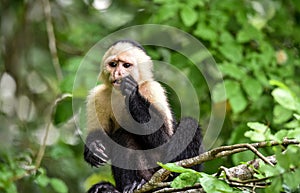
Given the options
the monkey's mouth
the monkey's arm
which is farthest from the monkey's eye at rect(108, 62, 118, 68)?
the monkey's arm

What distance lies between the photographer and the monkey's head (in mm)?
3858

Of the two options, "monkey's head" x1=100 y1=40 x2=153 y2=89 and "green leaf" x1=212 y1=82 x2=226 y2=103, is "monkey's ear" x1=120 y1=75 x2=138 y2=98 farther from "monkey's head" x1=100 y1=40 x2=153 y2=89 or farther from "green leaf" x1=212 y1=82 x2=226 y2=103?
"green leaf" x1=212 y1=82 x2=226 y2=103

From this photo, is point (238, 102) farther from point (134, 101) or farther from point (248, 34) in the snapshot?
point (134, 101)

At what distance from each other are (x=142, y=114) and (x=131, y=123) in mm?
163

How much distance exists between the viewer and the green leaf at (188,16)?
4.37 meters

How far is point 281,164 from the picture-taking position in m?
1.95

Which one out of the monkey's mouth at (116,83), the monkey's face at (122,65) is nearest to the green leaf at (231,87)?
the monkey's face at (122,65)

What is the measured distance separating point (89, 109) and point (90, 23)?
6.11 ft

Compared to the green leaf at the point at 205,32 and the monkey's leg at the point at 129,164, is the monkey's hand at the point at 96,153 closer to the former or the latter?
the monkey's leg at the point at 129,164

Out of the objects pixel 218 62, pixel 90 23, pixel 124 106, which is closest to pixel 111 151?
pixel 124 106

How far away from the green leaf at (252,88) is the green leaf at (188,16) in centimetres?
60

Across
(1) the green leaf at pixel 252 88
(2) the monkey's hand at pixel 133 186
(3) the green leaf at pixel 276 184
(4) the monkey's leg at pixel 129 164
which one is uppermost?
(1) the green leaf at pixel 252 88

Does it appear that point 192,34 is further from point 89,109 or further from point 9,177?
point 9,177

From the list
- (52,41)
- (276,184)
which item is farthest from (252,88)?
(276,184)
